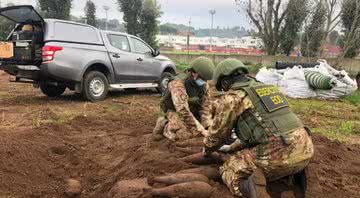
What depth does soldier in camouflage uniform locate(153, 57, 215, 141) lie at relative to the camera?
625cm

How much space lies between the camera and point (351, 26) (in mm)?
21703

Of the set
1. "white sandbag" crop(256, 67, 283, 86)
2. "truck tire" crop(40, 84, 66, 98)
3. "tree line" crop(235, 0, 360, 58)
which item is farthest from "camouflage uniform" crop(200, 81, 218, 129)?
"tree line" crop(235, 0, 360, 58)

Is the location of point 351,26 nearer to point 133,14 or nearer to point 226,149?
point 133,14

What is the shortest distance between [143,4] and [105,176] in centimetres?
2882

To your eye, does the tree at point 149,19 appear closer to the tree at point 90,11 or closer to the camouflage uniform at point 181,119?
the tree at point 90,11

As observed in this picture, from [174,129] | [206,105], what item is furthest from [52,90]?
[206,105]

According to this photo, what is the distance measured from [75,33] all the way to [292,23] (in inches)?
650

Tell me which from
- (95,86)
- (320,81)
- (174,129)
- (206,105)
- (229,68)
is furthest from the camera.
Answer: (320,81)

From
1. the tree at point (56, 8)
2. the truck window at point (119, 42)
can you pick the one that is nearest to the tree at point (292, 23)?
the truck window at point (119, 42)

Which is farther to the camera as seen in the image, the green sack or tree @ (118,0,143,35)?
tree @ (118,0,143,35)

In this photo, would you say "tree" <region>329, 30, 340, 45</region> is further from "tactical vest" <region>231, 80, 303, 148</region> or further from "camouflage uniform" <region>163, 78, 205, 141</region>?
"tactical vest" <region>231, 80, 303, 148</region>

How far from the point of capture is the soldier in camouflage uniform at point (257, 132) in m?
4.07

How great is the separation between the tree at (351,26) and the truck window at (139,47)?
1182 centimetres

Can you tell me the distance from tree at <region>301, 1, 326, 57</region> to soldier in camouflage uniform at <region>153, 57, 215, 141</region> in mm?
16439
